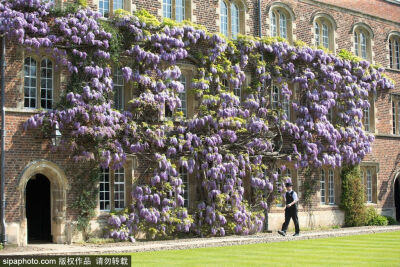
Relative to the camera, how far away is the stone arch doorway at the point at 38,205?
20.9 m

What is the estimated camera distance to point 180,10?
22750 millimetres

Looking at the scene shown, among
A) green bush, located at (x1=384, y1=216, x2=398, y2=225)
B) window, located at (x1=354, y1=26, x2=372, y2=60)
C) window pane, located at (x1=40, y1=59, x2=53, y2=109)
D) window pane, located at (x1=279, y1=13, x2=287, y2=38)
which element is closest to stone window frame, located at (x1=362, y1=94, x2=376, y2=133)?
window, located at (x1=354, y1=26, x2=372, y2=60)

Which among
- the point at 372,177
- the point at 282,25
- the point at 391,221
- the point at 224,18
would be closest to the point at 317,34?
the point at 282,25

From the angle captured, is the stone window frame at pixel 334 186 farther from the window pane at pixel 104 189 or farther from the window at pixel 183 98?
the window pane at pixel 104 189

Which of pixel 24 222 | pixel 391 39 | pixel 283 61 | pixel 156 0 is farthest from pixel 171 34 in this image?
pixel 391 39

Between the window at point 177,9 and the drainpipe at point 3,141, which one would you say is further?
the window at point 177,9

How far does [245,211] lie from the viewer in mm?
21969

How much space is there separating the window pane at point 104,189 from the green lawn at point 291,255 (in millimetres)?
4651

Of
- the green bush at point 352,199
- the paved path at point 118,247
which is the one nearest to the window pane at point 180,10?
the paved path at point 118,247

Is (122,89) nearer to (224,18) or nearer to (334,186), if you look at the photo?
(224,18)

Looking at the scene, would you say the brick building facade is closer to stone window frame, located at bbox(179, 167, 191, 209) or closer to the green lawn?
stone window frame, located at bbox(179, 167, 191, 209)

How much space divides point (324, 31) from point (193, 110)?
8325 mm

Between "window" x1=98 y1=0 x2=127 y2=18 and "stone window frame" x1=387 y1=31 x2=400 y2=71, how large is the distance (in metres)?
14.1

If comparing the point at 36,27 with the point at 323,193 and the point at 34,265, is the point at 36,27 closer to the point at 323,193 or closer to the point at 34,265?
the point at 34,265
